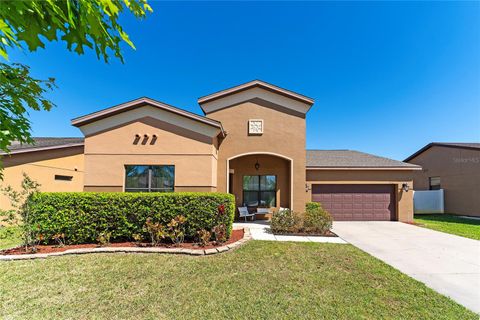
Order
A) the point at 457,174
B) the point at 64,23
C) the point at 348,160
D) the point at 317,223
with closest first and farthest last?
the point at 64,23, the point at 317,223, the point at 348,160, the point at 457,174

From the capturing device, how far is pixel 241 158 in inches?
509

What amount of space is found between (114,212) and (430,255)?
1045 centimetres

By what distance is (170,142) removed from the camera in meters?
9.71

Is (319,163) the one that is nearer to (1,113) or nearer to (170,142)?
(170,142)

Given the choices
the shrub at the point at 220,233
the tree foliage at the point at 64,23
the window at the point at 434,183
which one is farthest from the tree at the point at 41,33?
the window at the point at 434,183

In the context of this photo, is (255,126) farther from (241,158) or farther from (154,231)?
(154,231)

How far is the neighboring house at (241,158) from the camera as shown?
31.5 ft

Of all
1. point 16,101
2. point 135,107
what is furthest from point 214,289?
point 135,107

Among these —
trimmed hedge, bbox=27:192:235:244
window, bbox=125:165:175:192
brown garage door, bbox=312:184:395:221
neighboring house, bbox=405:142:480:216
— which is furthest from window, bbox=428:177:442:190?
window, bbox=125:165:175:192

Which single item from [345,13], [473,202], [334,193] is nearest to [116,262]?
[334,193]

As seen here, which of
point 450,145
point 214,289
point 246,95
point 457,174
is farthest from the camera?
point 450,145

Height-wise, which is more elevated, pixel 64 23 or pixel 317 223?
pixel 64 23

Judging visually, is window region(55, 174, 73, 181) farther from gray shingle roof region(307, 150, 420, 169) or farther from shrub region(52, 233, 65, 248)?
gray shingle roof region(307, 150, 420, 169)

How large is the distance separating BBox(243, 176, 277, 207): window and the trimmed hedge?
521cm
